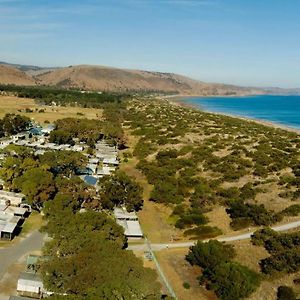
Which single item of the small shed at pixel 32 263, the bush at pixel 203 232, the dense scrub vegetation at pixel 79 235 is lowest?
the bush at pixel 203 232

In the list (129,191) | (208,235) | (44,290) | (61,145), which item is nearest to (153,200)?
(129,191)

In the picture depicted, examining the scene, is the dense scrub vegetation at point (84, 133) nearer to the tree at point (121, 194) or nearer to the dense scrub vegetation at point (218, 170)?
the dense scrub vegetation at point (218, 170)

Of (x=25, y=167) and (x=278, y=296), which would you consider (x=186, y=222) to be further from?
(x=25, y=167)

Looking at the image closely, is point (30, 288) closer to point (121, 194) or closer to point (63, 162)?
point (121, 194)

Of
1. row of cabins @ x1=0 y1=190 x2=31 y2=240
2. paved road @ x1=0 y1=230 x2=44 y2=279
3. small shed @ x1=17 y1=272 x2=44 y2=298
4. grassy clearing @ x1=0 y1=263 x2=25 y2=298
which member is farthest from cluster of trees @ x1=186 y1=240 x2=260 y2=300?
row of cabins @ x1=0 y1=190 x2=31 y2=240

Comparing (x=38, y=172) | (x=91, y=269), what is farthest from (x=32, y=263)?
(x=38, y=172)

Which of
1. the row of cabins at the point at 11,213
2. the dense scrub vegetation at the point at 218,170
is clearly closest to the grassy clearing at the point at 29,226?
the row of cabins at the point at 11,213
